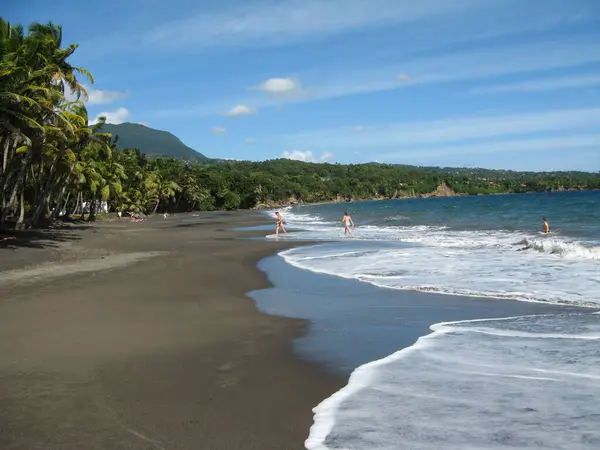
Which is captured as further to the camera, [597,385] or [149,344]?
[149,344]

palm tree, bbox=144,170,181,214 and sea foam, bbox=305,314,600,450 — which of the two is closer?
sea foam, bbox=305,314,600,450

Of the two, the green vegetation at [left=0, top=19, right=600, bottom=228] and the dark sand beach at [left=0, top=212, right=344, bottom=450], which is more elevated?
the green vegetation at [left=0, top=19, right=600, bottom=228]

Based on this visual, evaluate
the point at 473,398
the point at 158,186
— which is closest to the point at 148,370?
the point at 473,398

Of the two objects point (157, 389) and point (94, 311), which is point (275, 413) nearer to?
point (157, 389)

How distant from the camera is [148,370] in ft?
18.3

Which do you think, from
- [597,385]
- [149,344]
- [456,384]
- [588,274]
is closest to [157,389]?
[149,344]

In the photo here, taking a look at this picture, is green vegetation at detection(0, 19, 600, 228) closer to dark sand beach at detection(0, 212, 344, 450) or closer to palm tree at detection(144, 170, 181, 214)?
palm tree at detection(144, 170, 181, 214)

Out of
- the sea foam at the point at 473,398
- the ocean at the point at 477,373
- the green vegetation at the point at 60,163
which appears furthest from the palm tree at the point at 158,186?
the sea foam at the point at 473,398

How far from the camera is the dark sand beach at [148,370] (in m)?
3.99

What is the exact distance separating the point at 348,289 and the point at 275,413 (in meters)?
6.70

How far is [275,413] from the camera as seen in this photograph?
14.5 ft

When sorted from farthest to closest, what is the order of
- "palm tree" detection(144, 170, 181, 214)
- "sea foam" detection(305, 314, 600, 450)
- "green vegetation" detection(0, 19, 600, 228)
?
"palm tree" detection(144, 170, 181, 214) < "green vegetation" detection(0, 19, 600, 228) < "sea foam" detection(305, 314, 600, 450)

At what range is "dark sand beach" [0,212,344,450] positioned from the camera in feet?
13.1

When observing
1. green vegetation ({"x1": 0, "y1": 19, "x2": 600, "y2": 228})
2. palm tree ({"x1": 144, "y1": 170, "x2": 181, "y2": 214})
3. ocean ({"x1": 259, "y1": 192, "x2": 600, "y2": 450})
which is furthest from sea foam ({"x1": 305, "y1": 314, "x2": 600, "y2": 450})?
palm tree ({"x1": 144, "y1": 170, "x2": 181, "y2": 214})
